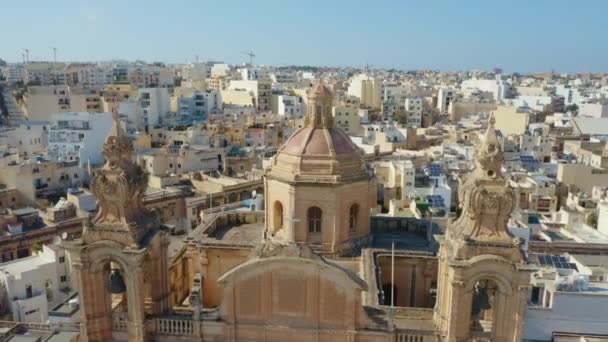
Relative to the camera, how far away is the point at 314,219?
25375 mm

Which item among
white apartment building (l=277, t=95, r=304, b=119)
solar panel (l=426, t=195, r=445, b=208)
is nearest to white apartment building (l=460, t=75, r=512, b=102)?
white apartment building (l=277, t=95, r=304, b=119)

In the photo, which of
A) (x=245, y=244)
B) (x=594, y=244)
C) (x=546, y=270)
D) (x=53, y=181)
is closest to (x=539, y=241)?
(x=594, y=244)

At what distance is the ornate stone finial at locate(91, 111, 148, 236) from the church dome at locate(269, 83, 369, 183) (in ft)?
27.0

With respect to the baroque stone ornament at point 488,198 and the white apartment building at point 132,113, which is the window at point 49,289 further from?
the white apartment building at point 132,113

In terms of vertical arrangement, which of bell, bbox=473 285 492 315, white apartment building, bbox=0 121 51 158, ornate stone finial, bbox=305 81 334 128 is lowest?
white apartment building, bbox=0 121 51 158

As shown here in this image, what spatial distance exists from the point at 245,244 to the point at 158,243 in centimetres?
631

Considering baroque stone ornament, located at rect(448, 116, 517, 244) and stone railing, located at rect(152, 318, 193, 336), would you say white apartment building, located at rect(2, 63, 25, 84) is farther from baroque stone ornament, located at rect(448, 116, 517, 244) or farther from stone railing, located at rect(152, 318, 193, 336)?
baroque stone ornament, located at rect(448, 116, 517, 244)

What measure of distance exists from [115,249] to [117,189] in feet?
6.39

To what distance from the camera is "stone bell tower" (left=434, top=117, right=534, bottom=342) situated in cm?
1702

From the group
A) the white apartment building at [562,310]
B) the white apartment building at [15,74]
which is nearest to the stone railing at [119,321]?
the white apartment building at [562,310]

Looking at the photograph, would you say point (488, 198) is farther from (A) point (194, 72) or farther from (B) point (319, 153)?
(A) point (194, 72)

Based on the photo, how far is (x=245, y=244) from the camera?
83.0 ft

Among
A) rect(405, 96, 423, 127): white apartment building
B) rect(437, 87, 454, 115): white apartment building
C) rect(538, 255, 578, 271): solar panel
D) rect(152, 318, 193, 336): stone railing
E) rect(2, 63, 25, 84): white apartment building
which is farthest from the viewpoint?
rect(2, 63, 25, 84): white apartment building

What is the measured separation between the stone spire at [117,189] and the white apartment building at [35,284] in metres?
19.8
